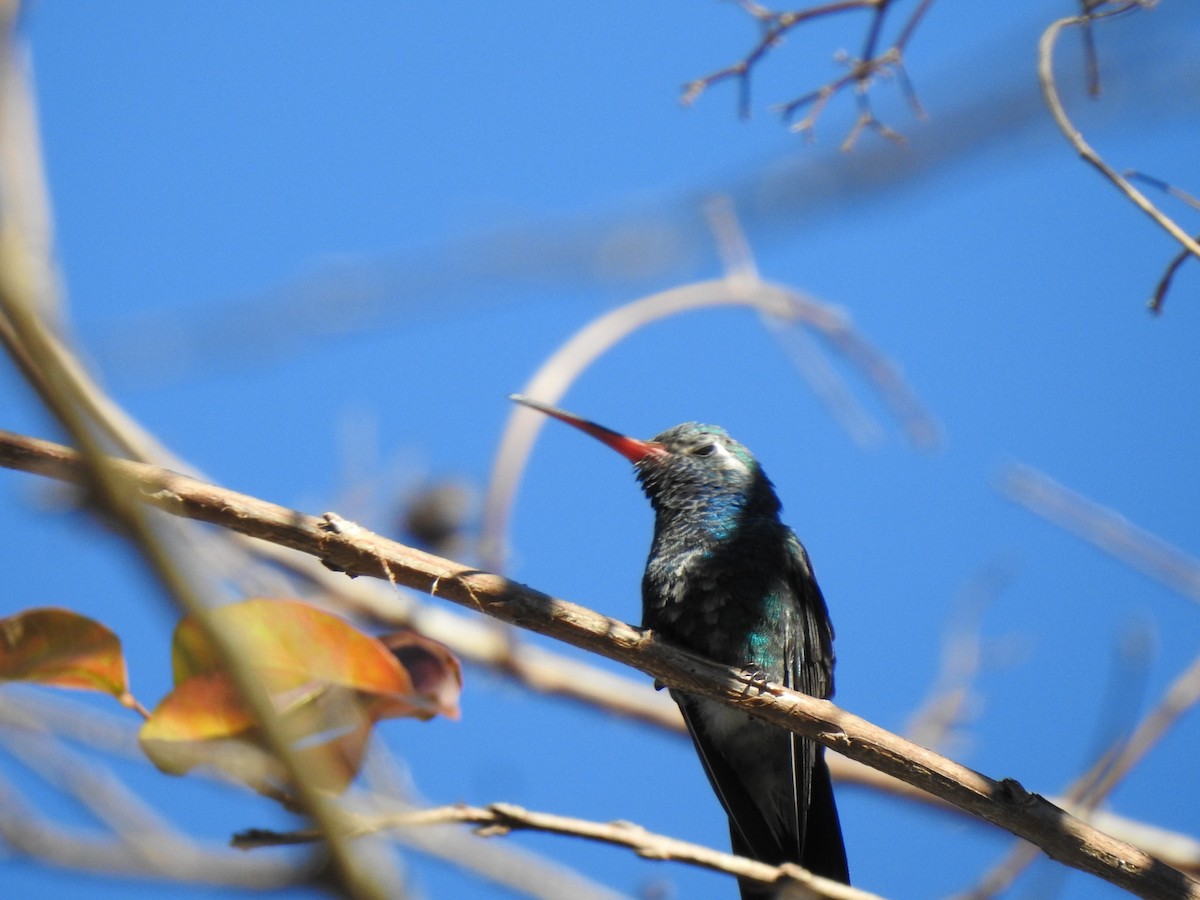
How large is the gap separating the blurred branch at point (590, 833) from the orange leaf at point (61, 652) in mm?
403

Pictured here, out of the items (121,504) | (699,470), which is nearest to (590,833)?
(121,504)

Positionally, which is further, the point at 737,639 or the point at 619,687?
the point at 619,687

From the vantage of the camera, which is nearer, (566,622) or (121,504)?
(121,504)

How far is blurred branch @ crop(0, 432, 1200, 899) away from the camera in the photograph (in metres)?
1.99

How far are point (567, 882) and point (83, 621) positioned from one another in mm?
1696

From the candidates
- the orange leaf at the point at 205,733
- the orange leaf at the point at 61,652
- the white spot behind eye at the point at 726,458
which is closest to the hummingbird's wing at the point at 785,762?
the white spot behind eye at the point at 726,458

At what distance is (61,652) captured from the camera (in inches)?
74.7

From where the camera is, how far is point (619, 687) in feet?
16.4

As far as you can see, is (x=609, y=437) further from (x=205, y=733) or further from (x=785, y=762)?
(x=205, y=733)

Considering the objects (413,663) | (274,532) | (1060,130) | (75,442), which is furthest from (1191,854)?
(75,442)

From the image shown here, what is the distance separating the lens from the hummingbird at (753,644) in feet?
10.2

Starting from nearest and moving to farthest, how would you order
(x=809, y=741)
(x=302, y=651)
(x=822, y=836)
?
(x=302, y=651) < (x=809, y=741) < (x=822, y=836)

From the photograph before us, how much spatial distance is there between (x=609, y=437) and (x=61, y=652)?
226 cm

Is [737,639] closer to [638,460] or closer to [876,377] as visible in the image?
[638,460]
